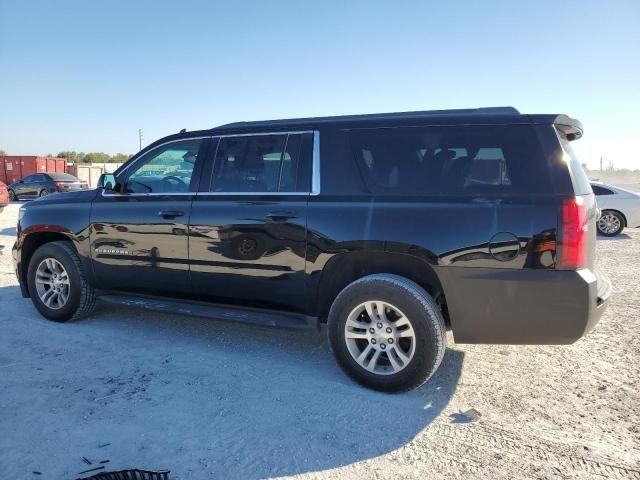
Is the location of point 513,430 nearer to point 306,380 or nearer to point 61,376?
point 306,380

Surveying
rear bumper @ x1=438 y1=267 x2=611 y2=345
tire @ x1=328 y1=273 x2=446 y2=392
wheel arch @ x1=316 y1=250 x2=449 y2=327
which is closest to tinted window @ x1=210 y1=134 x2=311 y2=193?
wheel arch @ x1=316 y1=250 x2=449 y2=327

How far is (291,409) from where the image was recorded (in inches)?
128

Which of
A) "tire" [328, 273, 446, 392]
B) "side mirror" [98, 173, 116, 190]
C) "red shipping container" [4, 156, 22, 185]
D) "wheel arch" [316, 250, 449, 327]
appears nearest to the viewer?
"tire" [328, 273, 446, 392]

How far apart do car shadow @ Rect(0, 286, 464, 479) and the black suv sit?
0.36 meters

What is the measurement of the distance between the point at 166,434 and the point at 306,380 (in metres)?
1.15

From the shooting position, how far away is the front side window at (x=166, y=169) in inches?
175

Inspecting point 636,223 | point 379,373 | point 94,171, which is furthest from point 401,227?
point 94,171

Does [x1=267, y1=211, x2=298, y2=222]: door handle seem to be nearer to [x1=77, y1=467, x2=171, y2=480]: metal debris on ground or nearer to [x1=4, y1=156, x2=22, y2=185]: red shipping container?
[x1=77, y1=467, x2=171, y2=480]: metal debris on ground

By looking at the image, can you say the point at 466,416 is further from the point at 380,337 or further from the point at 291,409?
the point at 291,409

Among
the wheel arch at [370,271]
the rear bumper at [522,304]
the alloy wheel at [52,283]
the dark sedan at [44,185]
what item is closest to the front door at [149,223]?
the alloy wheel at [52,283]

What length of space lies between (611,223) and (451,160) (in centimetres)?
1078

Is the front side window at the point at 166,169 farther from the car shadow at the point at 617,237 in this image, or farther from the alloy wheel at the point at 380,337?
the car shadow at the point at 617,237

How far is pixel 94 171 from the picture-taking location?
3656 centimetres

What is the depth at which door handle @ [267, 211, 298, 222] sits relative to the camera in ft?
12.4
